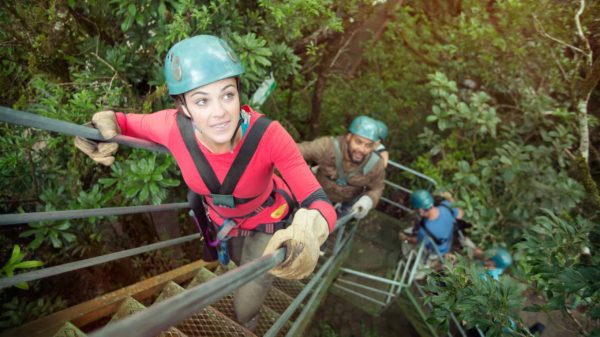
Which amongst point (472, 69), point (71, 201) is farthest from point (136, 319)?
point (472, 69)

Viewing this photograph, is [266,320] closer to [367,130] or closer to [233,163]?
[233,163]

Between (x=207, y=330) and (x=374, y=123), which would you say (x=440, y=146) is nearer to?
(x=374, y=123)

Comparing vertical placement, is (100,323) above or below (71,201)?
below

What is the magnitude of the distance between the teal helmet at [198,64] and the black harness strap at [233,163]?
28cm

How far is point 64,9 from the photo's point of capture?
122 inches

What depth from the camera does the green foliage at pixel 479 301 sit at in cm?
190

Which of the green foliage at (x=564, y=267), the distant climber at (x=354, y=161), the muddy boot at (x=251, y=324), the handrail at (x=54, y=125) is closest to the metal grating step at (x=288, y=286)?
the muddy boot at (x=251, y=324)

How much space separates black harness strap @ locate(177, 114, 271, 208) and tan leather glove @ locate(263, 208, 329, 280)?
0.56 meters

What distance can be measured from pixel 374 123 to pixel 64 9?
3596mm

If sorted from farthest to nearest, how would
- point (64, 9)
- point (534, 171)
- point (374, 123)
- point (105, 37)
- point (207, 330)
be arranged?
point (534, 171) < point (374, 123) < point (105, 37) < point (64, 9) < point (207, 330)

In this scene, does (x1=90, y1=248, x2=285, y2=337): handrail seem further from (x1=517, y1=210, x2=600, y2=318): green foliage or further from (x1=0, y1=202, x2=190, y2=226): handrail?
(x1=517, y1=210, x2=600, y2=318): green foliage

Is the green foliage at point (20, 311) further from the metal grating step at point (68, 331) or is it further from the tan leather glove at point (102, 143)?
the tan leather glove at point (102, 143)

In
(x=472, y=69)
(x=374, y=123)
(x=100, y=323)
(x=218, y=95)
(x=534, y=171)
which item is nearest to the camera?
(x=218, y=95)

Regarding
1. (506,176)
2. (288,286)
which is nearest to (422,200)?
(506,176)
